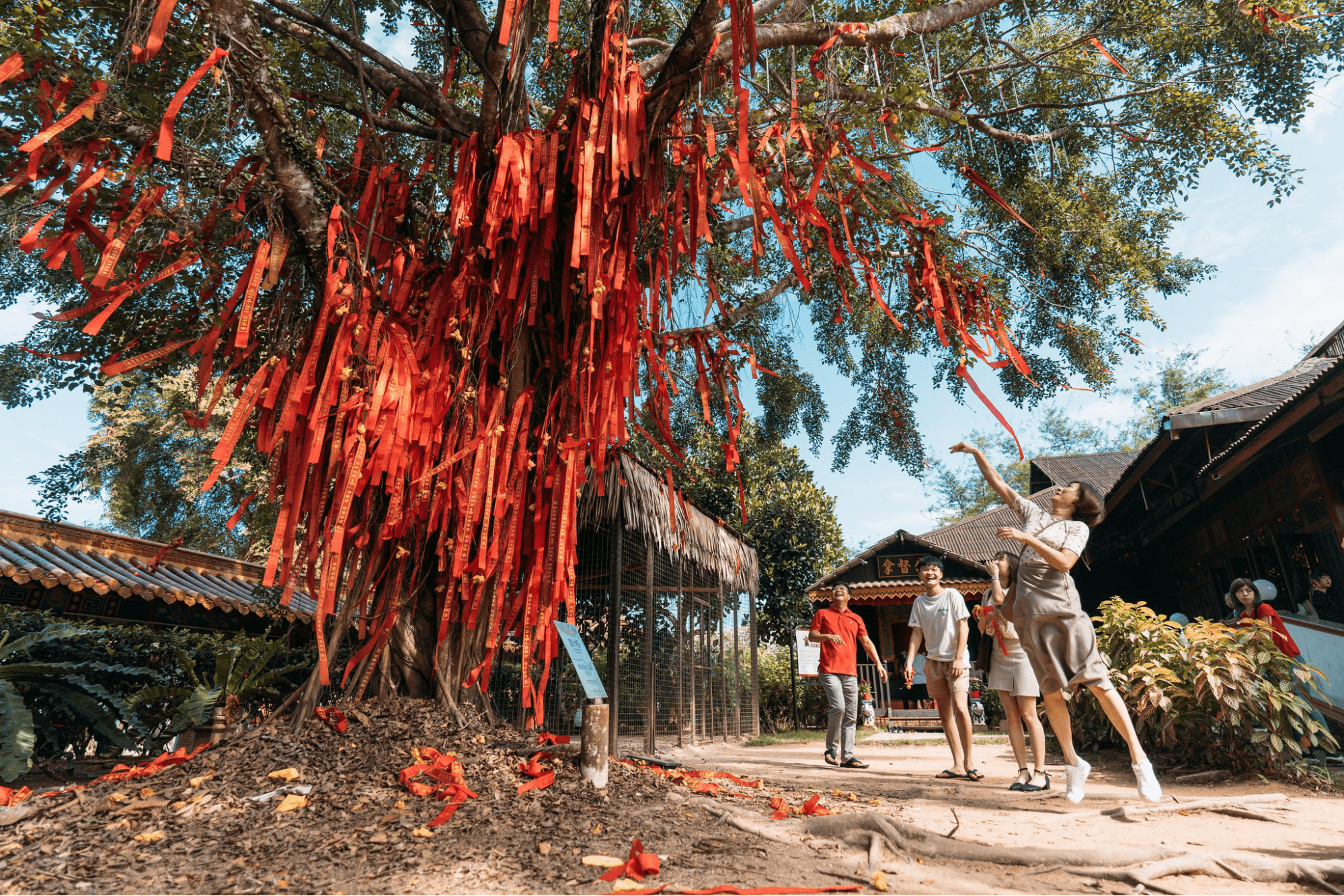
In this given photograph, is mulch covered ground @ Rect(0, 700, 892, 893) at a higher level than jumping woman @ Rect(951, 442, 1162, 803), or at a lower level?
lower

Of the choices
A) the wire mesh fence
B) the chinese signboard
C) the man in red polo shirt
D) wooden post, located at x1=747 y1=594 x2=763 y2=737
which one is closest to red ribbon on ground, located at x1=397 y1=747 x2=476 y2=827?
the wire mesh fence

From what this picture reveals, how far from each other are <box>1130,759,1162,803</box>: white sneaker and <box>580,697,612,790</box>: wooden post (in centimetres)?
242

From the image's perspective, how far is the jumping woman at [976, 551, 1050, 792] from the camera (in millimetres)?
3682

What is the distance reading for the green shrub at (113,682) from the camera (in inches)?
194

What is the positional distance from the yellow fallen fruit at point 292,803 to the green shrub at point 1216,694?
4833mm

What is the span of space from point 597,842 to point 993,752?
5.53 metres

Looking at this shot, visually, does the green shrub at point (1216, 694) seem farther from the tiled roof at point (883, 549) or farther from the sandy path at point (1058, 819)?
the tiled roof at point (883, 549)

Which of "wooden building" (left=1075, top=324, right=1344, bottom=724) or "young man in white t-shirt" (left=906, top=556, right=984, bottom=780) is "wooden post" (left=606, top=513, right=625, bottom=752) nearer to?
"young man in white t-shirt" (left=906, top=556, right=984, bottom=780)

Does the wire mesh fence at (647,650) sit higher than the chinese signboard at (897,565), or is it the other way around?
the chinese signboard at (897,565)

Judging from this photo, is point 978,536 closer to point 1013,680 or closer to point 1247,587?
point 1247,587

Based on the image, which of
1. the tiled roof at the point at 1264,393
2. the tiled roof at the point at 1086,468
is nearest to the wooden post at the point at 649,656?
the tiled roof at the point at 1264,393

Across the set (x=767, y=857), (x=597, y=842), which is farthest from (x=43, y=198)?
(x=767, y=857)

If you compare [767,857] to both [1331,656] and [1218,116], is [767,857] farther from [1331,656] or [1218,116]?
[1218,116]

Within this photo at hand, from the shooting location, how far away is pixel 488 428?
277 cm
